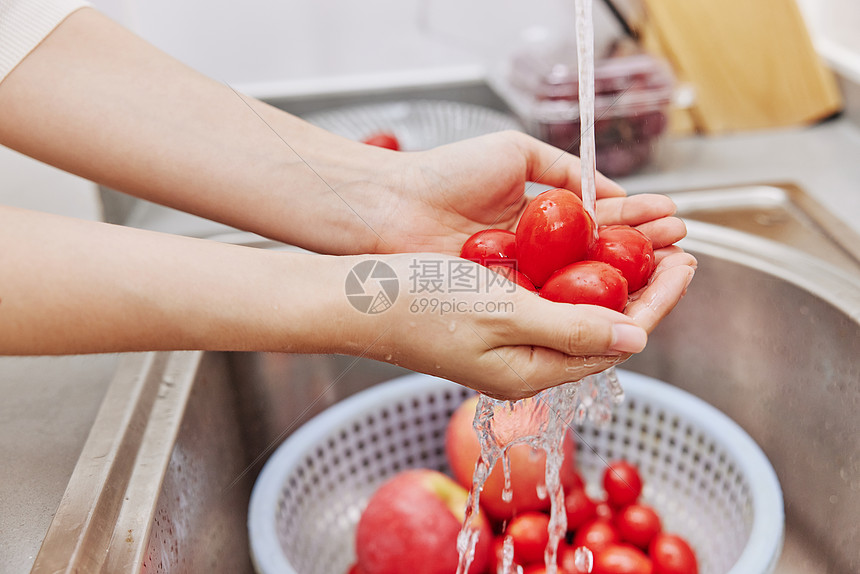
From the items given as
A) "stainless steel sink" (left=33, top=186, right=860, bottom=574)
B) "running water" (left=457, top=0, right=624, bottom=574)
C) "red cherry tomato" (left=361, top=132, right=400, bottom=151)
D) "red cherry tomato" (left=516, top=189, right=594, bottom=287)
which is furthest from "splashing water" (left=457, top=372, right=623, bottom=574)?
"red cherry tomato" (left=361, top=132, right=400, bottom=151)

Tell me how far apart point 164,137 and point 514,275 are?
1.16 feet

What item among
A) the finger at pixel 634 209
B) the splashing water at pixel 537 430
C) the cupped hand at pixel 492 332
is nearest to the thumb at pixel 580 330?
the cupped hand at pixel 492 332

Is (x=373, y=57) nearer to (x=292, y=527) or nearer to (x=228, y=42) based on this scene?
(x=228, y=42)

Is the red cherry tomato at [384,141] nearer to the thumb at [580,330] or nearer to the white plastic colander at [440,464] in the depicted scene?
the white plastic colander at [440,464]

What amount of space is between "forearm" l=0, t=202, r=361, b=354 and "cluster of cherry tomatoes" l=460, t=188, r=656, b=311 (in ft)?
0.51

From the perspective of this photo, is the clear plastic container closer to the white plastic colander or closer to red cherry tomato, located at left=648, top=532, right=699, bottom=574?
the white plastic colander

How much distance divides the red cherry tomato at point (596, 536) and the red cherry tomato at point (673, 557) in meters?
0.04

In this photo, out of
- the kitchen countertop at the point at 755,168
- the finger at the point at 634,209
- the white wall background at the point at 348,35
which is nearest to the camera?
the finger at the point at 634,209

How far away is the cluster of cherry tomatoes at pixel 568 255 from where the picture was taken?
1.70 ft

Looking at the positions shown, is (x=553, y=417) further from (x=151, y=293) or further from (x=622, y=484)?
(x=151, y=293)

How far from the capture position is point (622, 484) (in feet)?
2.47

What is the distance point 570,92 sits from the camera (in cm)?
100

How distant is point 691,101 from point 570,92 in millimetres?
256

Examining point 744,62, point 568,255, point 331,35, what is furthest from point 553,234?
point 331,35
